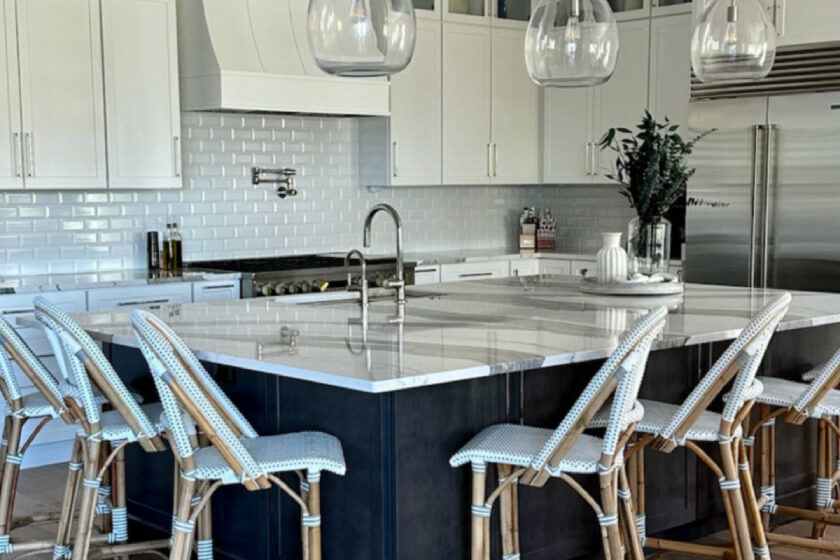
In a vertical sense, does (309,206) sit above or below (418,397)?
above

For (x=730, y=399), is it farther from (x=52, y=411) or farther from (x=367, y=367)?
(x=52, y=411)

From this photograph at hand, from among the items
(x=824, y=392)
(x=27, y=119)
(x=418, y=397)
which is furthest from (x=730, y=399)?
(x=27, y=119)

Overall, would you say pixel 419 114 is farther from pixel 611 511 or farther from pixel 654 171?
pixel 611 511

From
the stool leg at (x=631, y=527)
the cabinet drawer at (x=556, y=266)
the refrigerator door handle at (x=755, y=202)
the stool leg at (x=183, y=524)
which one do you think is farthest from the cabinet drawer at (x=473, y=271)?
the stool leg at (x=183, y=524)

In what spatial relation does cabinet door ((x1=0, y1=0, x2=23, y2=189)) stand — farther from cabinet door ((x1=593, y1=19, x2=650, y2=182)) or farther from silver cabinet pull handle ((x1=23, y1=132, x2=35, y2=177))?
cabinet door ((x1=593, y1=19, x2=650, y2=182))

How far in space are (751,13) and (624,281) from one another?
1327 millimetres

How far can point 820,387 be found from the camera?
3.77 metres

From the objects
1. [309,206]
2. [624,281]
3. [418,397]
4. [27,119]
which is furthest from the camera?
[309,206]

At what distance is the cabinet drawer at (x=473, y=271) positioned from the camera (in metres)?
7.16

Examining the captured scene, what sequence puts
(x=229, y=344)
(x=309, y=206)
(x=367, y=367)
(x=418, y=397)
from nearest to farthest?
(x=367, y=367)
(x=418, y=397)
(x=229, y=344)
(x=309, y=206)

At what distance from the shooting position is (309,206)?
715cm

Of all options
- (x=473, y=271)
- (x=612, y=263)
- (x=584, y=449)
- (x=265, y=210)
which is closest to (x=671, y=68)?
(x=473, y=271)

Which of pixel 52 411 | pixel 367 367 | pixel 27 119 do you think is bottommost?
pixel 52 411

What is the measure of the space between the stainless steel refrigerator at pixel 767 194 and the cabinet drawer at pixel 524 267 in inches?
51.4
